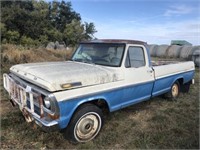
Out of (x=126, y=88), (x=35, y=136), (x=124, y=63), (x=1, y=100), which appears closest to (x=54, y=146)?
(x=35, y=136)

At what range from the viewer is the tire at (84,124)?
3322 mm

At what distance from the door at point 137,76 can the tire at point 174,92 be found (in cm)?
133

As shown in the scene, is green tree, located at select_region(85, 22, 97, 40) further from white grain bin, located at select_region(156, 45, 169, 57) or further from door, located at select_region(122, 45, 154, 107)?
door, located at select_region(122, 45, 154, 107)

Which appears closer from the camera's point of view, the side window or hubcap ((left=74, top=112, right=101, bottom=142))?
hubcap ((left=74, top=112, right=101, bottom=142))

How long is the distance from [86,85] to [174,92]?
3.70 metres

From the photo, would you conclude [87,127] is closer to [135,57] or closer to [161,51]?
[135,57]

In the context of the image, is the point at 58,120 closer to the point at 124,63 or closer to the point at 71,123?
the point at 71,123

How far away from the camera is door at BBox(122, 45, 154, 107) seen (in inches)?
164

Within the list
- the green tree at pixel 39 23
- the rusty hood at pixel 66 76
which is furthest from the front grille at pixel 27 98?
the green tree at pixel 39 23

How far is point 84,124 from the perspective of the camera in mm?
3514

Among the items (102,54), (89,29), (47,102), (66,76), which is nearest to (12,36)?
(89,29)

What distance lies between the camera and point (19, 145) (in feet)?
11.2

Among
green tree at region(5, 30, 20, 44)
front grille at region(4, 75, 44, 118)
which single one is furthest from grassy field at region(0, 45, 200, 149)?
green tree at region(5, 30, 20, 44)

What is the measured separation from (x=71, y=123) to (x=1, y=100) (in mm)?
2935
